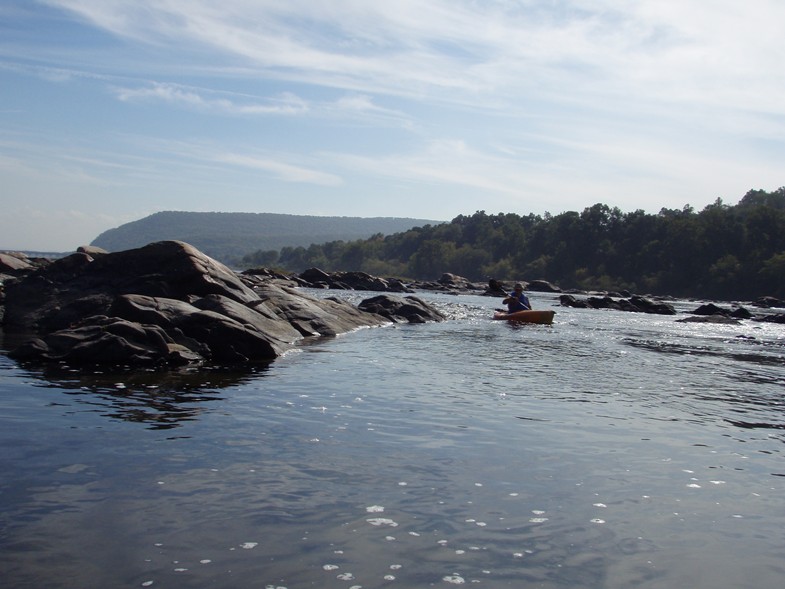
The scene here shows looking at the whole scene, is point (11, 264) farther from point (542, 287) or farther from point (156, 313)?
point (542, 287)

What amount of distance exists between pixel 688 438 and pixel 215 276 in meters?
16.6

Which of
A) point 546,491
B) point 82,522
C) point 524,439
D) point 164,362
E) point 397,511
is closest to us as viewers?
point 82,522

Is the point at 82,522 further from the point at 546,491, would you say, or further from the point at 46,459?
the point at 546,491

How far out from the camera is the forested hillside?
104 m

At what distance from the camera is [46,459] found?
30.4ft

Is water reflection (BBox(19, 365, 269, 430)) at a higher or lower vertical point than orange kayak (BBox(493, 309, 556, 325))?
lower

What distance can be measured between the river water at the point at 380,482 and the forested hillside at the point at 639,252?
92538 millimetres

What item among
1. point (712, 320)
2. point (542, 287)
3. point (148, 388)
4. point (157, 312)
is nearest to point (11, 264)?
point (157, 312)

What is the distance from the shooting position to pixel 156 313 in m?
19.4

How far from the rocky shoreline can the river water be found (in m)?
1.52

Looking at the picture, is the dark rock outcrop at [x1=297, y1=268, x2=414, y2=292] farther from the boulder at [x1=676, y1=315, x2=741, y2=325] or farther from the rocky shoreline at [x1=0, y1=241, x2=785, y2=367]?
the rocky shoreline at [x1=0, y1=241, x2=785, y2=367]

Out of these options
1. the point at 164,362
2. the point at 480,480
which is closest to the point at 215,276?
the point at 164,362

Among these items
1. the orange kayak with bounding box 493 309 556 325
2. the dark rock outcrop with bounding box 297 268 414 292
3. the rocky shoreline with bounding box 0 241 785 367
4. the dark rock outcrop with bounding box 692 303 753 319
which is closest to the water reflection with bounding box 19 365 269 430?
the rocky shoreline with bounding box 0 241 785 367

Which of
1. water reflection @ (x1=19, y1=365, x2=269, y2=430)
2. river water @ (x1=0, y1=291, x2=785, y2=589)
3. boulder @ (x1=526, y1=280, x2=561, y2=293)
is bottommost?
river water @ (x1=0, y1=291, x2=785, y2=589)
